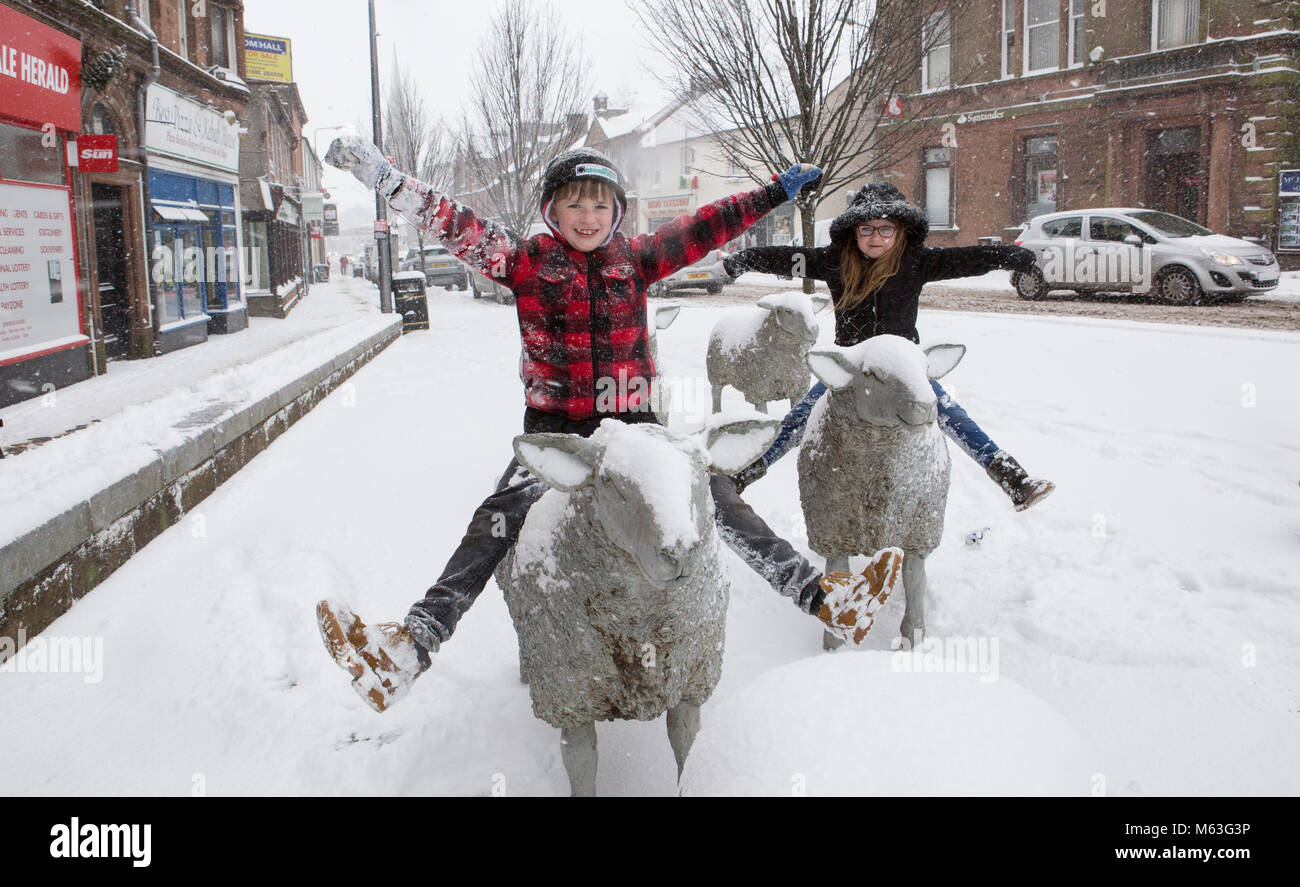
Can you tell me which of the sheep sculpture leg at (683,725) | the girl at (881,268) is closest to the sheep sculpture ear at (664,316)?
the girl at (881,268)

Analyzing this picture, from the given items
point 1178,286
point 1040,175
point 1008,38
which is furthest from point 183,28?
point 1040,175

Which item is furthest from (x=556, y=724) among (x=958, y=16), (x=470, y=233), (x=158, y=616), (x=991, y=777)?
(x=958, y=16)

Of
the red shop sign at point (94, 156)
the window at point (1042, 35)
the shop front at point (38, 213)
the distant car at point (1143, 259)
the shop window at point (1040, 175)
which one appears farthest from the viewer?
the shop window at point (1040, 175)

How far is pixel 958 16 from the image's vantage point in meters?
13.1

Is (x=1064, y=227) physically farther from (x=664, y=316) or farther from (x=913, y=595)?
(x=913, y=595)

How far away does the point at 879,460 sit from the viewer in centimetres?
366

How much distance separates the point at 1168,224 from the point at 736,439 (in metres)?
16.9

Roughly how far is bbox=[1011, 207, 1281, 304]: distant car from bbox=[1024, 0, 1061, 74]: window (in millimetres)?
10446

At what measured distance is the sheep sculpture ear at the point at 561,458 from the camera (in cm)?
231

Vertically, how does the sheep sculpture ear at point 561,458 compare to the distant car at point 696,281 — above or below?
below

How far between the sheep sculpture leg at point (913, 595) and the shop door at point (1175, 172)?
76.4 feet

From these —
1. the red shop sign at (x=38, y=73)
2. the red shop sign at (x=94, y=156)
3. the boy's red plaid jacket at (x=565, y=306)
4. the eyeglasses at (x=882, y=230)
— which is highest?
the red shop sign at (x=38, y=73)

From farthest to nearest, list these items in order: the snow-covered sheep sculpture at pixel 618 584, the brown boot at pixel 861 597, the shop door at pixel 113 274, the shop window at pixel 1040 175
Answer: the shop window at pixel 1040 175 < the shop door at pixel 113 274 < the brown boot at pixel 861 597 < the snow-covered sheep sculpture at pixel 618 584

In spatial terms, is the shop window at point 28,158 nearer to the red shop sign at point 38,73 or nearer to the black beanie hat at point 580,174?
the red shop sign at point 38,73
